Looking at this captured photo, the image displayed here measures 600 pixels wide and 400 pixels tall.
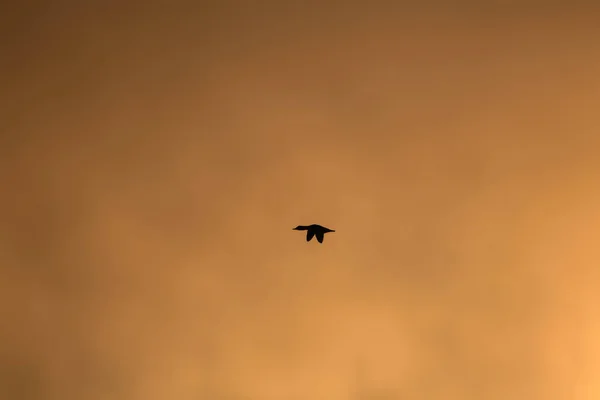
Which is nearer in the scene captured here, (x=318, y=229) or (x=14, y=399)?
(x=318, y=229)

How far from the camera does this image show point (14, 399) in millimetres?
19531

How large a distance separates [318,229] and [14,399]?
9073 mm

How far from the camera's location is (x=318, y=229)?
53.6 ft

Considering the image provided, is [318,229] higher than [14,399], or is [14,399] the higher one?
[318,229]
